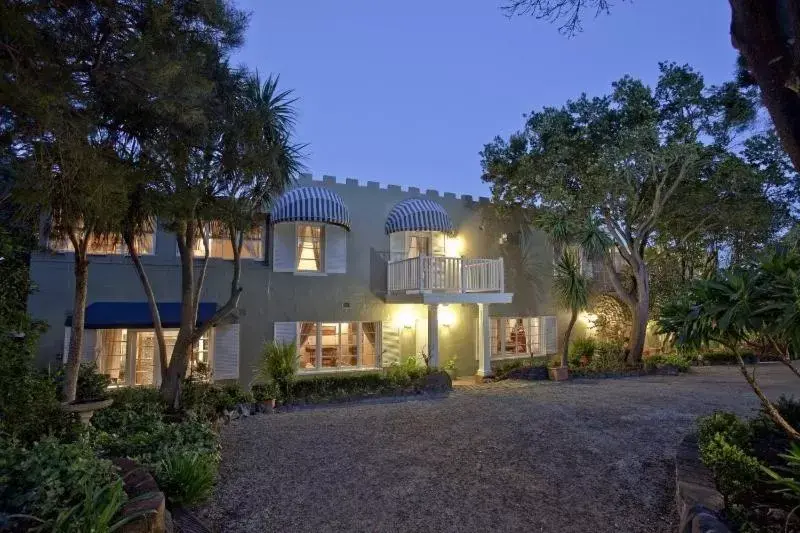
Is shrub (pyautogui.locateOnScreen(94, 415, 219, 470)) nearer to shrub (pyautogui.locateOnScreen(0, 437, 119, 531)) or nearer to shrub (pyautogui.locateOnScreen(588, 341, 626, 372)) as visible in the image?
shrub (pyautogui.locateOnScreen(0, 437, 119, 531))

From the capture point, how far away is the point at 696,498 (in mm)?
4125

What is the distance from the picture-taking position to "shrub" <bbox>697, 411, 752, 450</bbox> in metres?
5.20

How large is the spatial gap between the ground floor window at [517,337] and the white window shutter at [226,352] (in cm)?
904

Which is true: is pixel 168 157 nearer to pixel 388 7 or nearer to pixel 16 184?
pixel 16 184

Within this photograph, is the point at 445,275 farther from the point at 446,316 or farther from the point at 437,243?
the point at 446,316

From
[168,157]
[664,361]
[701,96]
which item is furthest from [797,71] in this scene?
[664,361]

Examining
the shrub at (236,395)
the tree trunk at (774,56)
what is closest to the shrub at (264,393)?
the shrub at (236,395)

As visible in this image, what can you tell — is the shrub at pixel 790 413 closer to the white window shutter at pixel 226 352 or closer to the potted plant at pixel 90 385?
the potted plant at pixel 90 385

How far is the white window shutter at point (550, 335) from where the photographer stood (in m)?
17.7

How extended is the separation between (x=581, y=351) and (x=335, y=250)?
943cm

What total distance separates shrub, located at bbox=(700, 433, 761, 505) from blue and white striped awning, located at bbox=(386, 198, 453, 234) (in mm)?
10663

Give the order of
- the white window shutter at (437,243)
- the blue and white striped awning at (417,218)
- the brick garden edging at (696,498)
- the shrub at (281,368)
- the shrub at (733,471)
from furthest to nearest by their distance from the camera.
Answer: the white window shutter at (437,243)
the blue and white striped awning at (417,218)
the shrub at (281,368)
the shrub at (733,471)
the brick garden edging at (696,498)

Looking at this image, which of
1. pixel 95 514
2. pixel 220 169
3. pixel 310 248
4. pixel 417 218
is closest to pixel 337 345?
pixel 310 248

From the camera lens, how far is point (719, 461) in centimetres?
438
